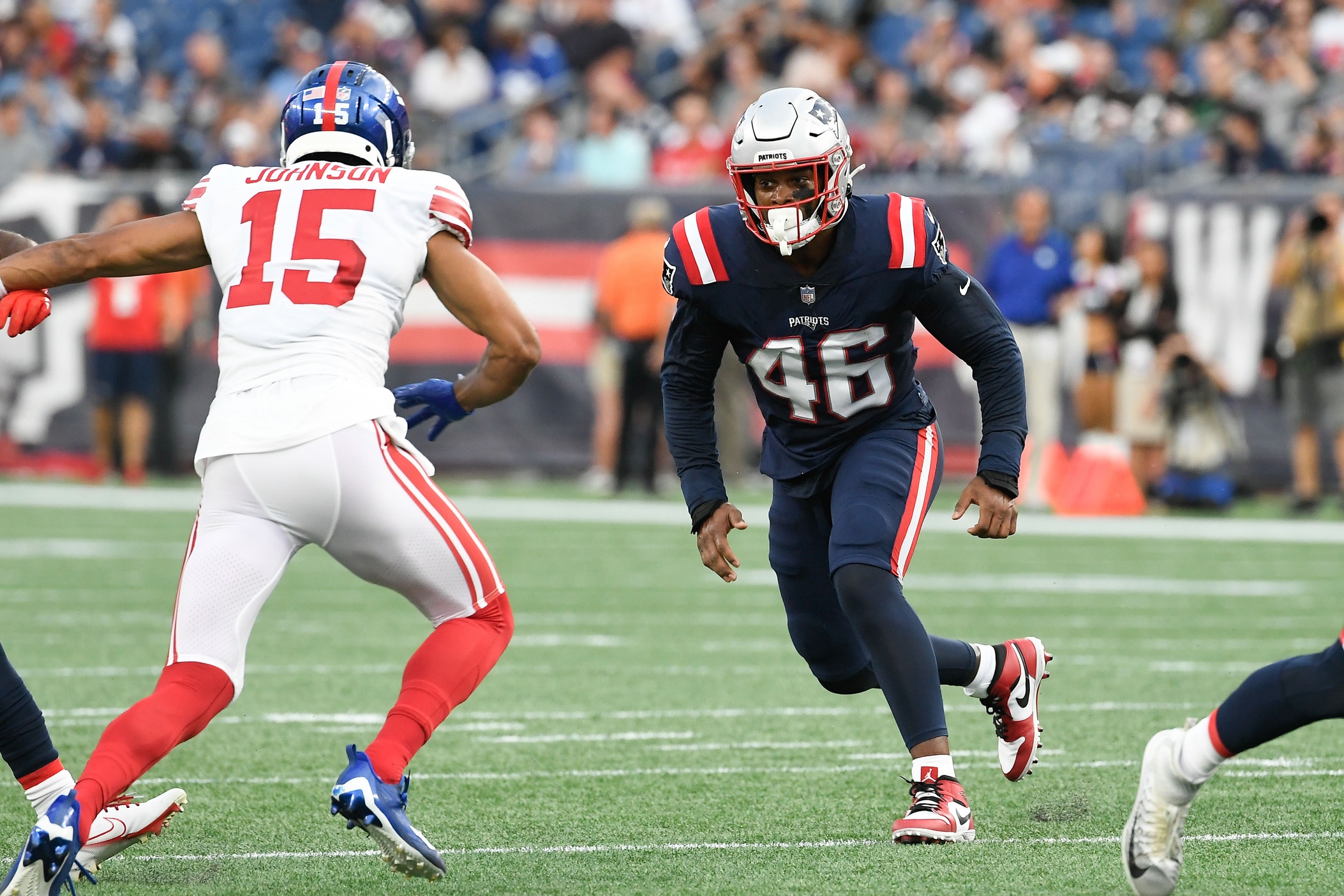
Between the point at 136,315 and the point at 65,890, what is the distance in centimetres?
1066

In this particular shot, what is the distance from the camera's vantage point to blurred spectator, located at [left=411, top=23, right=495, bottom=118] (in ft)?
53.7

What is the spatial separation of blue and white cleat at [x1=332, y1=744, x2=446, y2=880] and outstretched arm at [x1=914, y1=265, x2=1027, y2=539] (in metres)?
1.41

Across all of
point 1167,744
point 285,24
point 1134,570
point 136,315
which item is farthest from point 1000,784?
point 285,24

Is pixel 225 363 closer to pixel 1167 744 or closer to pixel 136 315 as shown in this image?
pixel 1167 744

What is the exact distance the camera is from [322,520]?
364 centimetres

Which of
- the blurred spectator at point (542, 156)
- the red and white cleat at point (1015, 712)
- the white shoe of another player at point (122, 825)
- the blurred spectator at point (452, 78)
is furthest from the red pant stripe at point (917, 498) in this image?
the blurred spectator at point (452, 78)

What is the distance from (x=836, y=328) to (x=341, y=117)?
3.80 ft

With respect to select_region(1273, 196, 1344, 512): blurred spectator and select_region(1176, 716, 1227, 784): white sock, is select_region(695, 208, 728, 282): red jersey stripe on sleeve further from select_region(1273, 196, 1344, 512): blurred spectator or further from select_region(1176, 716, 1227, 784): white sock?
select_region(1273, 196, 1344, 512): blurred spectator

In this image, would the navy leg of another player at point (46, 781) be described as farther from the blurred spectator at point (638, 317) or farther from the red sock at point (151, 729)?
the blurred spectator at point (638, 317)

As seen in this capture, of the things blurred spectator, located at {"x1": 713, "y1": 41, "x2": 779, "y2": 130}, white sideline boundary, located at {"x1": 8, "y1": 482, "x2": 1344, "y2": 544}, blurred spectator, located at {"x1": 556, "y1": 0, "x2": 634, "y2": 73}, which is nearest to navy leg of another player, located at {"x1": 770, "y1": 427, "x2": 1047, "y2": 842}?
white sideline boundary, located at {"x1": 8, "y1": 482, "x2": 1344, "y2": 544}

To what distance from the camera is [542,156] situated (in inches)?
604

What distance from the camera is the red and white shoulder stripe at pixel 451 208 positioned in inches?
148

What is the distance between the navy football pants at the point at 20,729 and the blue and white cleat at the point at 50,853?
1.57 ft

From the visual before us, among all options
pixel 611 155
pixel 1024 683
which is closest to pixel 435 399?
pixel 1024 683
